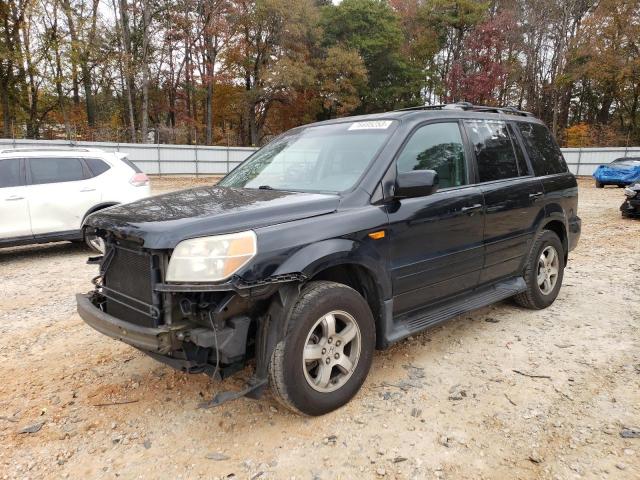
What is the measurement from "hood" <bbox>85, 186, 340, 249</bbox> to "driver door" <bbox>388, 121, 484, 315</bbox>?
24.4 inches

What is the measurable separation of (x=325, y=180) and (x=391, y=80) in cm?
3844

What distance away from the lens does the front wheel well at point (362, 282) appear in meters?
3.10

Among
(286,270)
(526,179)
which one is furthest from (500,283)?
(286,270)

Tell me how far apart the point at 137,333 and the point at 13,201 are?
225 inches

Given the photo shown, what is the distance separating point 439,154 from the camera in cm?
372

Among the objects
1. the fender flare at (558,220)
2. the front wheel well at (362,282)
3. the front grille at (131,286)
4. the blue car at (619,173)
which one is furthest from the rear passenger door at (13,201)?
the blue car at (619,173)

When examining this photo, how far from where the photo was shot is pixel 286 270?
262cm

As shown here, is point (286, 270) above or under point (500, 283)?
above

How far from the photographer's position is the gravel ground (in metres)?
2.51

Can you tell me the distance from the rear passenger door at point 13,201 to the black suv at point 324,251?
15.1 feet

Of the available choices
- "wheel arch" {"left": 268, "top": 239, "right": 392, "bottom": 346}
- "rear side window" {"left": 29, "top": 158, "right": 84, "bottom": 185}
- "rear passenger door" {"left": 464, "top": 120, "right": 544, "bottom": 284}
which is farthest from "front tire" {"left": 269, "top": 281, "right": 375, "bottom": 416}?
"rear side window" {"left": 29, "top": 158, "right": 84, "bottom": 185}

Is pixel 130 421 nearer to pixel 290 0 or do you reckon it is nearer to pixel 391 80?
pixel 290 0

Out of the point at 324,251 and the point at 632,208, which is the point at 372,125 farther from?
the point at 632,208

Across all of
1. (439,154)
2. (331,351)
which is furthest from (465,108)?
(331,351)
